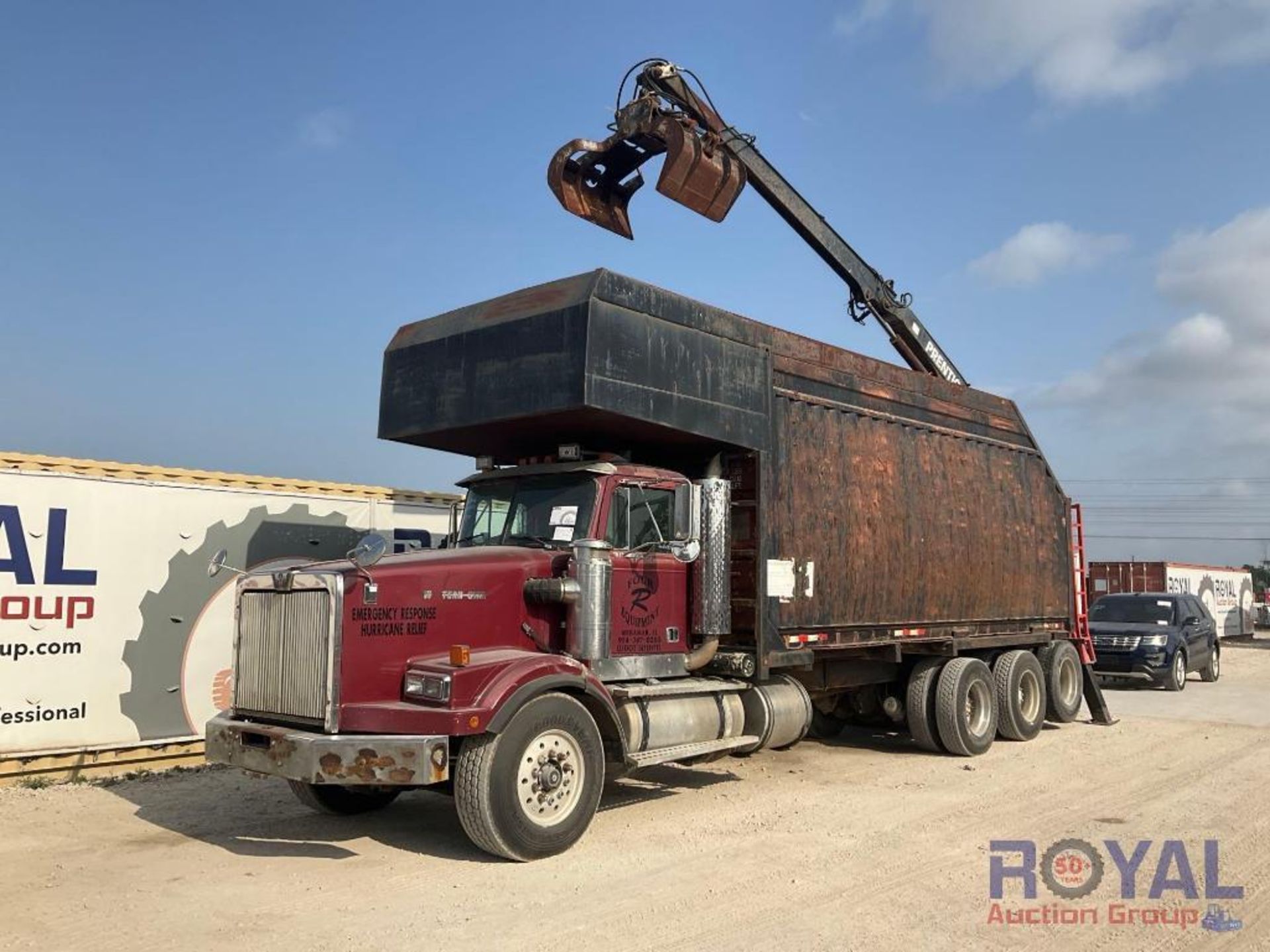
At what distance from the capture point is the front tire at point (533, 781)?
5.96m

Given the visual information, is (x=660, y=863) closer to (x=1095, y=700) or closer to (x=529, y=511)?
(x=529, y=511)

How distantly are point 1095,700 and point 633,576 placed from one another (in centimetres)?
833

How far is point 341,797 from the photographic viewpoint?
24.3ft

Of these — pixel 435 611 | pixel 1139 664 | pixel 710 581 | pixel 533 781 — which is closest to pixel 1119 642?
pixel 1139 664

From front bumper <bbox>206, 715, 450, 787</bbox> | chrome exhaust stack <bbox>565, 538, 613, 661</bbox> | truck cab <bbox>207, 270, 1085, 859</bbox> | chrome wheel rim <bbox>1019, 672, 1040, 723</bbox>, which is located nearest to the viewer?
front bumper <bbox>206, 715, 450, 787</bbox>

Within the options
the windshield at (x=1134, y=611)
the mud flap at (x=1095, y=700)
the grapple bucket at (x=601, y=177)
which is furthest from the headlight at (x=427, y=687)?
the windshield at (x=1134, y=611)

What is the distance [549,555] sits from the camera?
7.23m

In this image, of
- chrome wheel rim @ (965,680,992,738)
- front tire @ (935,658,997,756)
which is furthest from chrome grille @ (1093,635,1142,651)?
chrome wheel rim @ (965,680,992,738)

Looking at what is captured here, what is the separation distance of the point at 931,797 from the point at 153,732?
7.13m

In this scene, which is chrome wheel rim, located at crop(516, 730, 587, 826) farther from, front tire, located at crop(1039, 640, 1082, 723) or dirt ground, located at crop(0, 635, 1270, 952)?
front tire, located at crop(1039, 640, 1082, 723)

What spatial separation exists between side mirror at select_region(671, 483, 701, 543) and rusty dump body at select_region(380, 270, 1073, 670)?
1.77ft

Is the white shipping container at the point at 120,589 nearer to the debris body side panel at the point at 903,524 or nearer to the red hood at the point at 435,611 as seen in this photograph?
the red hood at the point at 435,611

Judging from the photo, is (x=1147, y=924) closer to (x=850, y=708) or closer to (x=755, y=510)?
(x=755, y=510)

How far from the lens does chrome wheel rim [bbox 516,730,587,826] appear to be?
6.18 meters
